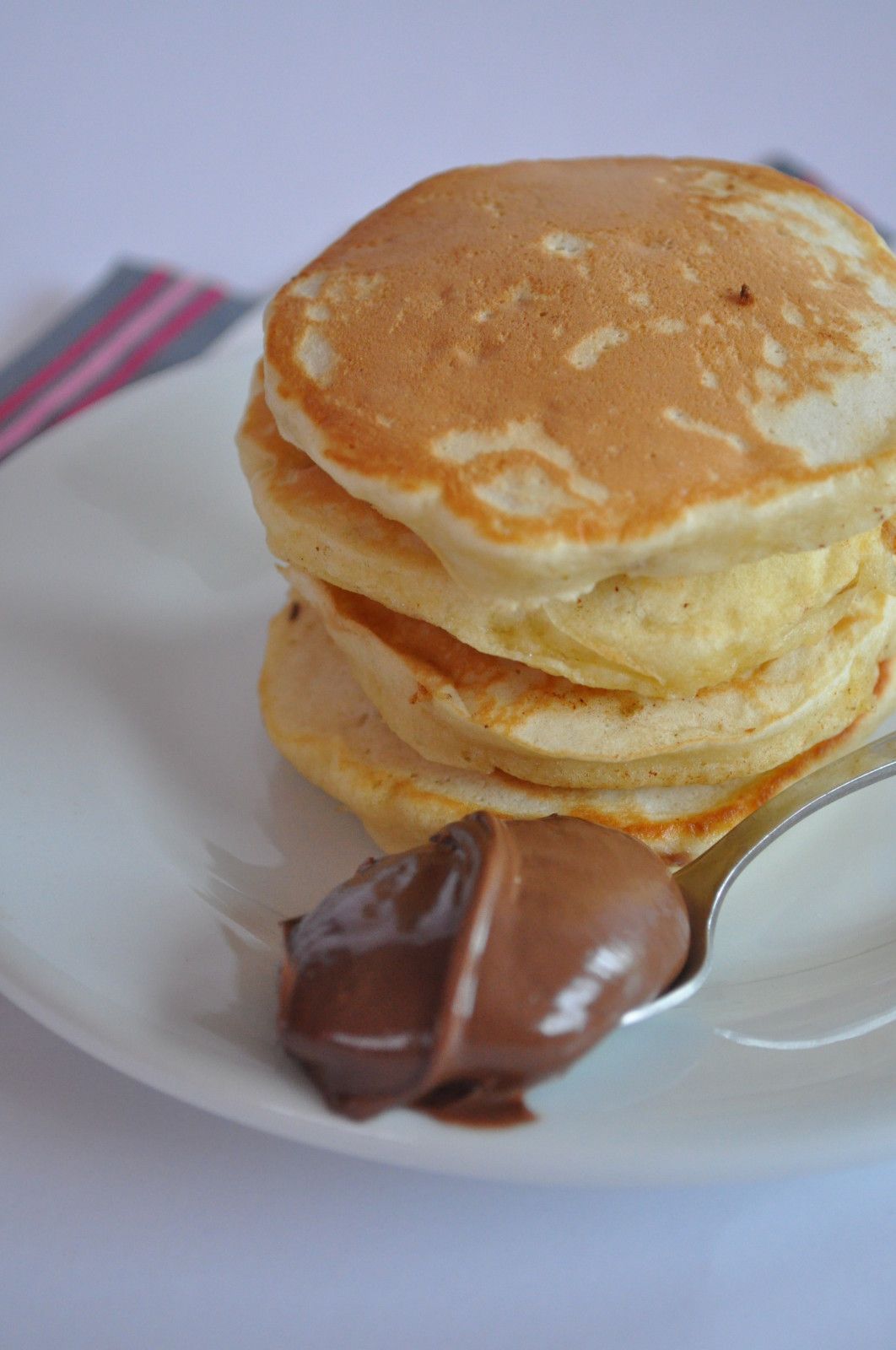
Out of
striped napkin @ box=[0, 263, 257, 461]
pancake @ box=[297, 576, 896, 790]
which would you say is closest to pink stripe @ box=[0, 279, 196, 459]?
striped napkin @ box=[0, 263, 257, 461]

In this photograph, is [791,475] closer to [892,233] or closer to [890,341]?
[890,341]

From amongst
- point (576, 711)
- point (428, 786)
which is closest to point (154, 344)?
point (428, 786)

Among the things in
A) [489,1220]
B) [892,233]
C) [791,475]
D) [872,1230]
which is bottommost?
[872,1230]

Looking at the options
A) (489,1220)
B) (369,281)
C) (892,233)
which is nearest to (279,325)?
(369,281)

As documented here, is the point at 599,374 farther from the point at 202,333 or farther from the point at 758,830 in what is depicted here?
the point at 202,333

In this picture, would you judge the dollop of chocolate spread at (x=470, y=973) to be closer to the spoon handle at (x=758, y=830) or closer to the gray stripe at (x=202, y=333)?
the spoon handle at (x=758, y=830)

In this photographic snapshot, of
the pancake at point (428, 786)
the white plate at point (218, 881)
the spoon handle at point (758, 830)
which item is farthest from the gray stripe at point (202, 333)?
the spoon handle at point (758, 830)
